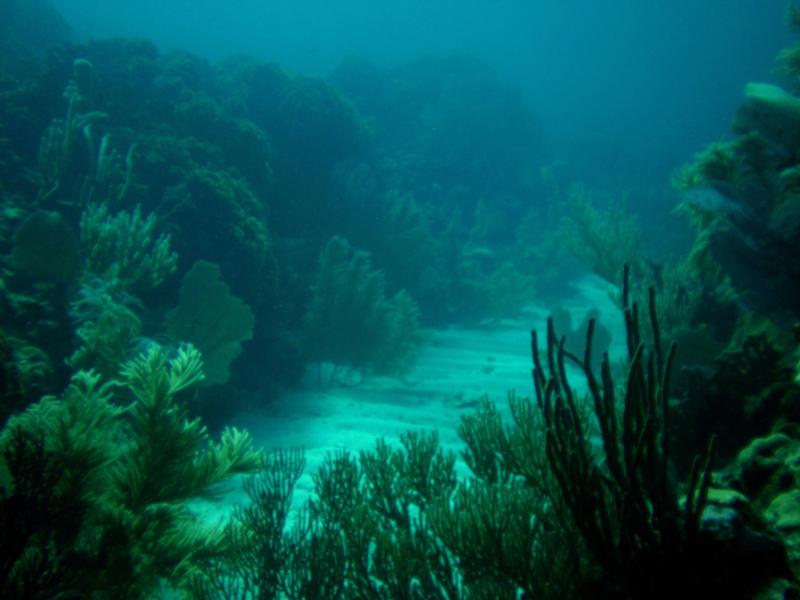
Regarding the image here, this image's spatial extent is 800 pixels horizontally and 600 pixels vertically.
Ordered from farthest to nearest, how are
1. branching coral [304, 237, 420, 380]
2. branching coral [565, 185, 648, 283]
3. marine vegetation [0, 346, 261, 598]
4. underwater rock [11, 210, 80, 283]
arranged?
branching coral [304, 237, 420, 380] < branching coral [565, 185, 648, 283] < underwater rock [11, 210, 80, 283] < marine vegetation [0, 346, 261, 598]

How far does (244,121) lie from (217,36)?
3734 inches

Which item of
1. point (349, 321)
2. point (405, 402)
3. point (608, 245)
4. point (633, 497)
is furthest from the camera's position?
point (349, 321)

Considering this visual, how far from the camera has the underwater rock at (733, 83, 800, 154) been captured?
4906 millimetres

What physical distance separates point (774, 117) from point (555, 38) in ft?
438

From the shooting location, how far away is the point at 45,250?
5066 millimetres

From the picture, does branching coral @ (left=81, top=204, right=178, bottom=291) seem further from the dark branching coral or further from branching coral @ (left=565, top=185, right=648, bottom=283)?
branching coral @ (left=565, top=185, right=648, bottom=283)

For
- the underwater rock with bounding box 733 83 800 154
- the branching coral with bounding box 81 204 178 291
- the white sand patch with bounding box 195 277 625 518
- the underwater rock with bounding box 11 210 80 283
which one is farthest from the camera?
the branching coral with bounding box 81 204 178 291

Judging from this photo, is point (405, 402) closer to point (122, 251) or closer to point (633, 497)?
point (122, 251)

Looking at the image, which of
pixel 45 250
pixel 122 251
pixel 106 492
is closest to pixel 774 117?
pixel 106 492

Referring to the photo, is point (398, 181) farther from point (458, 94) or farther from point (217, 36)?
point (217, 36)

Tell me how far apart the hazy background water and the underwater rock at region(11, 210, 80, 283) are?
208 ft

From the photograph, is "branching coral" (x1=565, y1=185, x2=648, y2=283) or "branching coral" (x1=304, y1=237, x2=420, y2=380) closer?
"branching coral" (x1=565, y1=185, x2=648, y2=283)

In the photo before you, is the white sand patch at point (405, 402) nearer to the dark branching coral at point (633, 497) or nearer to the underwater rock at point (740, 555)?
the dark branching coral at point (633, 497)

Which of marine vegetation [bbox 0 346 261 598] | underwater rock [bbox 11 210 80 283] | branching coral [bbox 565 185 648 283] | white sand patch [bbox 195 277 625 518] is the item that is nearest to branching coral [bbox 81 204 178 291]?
underwater rock [bbox 11 210 80 283]
